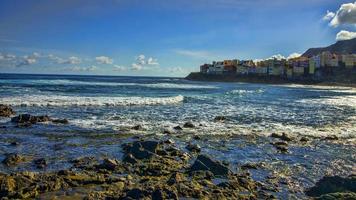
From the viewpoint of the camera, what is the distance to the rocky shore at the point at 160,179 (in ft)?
35.8

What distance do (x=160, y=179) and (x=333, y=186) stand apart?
17.7ft

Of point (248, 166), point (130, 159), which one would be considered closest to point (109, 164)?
point (130, 159)

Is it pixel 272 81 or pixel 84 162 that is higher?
pixel 84 162

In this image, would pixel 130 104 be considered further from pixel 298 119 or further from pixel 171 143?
pixel 171 143

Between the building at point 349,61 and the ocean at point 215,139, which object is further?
the building at point 349,61

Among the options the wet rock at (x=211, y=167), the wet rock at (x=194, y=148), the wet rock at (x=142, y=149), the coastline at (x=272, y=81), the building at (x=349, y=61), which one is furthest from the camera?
the building at (x=349, y=61)

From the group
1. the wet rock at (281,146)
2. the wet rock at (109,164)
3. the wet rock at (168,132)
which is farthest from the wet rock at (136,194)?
the wet rock at (168,132)

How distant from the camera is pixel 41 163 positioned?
1430 cm

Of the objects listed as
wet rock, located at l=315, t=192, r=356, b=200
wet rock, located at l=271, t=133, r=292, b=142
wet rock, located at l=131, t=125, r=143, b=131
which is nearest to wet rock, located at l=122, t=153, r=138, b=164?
wet rock, located at l=315, t=192, r=356, b=200

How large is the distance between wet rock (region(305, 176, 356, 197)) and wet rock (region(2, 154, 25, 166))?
10216 millimetres

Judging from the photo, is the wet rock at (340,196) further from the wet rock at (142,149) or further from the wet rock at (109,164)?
the wet rock at (142,149)

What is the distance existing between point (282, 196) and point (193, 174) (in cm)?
305

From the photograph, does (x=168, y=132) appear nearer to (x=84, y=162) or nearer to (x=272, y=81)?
(x=84, y=162)

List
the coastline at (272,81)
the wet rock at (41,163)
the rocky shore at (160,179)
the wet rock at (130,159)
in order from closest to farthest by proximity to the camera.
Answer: the rocky shore at (160,179) → the wet rock at (41,163) → the wet rock at (130,159) → the coastline at (272,81)
